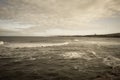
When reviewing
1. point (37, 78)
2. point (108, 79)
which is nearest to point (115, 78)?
point (108, 79)

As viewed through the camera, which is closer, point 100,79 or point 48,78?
point 100,79

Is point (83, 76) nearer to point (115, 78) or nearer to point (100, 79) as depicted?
point (100, 79)

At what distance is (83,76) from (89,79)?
847 mm

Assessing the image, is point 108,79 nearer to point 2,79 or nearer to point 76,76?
point 76,76

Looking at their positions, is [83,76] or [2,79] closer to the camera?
[2,79]

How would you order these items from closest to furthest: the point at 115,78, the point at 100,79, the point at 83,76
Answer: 1. the point at 100,79
2. the point at 115,78
3. the point at 83,76

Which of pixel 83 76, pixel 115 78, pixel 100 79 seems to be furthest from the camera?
pixel 83 76

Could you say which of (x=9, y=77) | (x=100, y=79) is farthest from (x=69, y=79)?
(x=9, y=77)

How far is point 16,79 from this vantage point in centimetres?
947

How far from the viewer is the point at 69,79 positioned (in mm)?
9688

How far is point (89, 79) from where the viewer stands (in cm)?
962

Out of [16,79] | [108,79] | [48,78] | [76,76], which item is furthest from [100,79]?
[16,79]

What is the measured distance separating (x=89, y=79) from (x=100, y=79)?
3.15 feet

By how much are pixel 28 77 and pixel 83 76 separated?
467 centimetres
